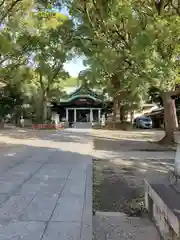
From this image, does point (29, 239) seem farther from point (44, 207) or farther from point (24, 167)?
point (24, 167)

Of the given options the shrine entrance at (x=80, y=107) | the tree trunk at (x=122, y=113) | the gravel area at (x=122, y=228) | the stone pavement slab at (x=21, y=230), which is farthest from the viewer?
the shrine entrance at (x=80, y=107)

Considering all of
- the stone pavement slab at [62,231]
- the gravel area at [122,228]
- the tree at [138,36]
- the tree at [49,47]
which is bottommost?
the gravel area at [122,228]

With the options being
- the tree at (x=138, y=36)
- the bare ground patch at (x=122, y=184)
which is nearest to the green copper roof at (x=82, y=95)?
the tree at (x=138, y=36)

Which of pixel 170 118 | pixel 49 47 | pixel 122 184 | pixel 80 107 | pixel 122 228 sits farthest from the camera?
pixel 80 107

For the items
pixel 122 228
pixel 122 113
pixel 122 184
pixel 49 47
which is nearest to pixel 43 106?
pixel 49 47

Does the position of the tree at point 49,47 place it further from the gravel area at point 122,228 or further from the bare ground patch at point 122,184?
the gravel area at point 122,228

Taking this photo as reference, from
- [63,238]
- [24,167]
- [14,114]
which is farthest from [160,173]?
[14,114]

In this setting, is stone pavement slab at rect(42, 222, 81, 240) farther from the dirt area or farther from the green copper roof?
the green copper roof

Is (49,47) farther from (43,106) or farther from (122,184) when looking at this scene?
(122,184)

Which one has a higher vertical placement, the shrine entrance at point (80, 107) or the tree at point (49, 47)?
the tree at point (49, 47)

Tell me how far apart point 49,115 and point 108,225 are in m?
36.0

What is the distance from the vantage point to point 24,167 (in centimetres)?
884

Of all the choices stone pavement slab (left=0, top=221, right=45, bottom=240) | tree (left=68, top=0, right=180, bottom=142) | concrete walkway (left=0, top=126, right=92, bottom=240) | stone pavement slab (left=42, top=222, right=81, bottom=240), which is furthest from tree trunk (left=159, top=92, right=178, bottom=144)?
stone pavement slab (left=0, top=221, right=45, bottom=240)

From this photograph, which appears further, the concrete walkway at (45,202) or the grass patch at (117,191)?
the grass patch at (117,191)
